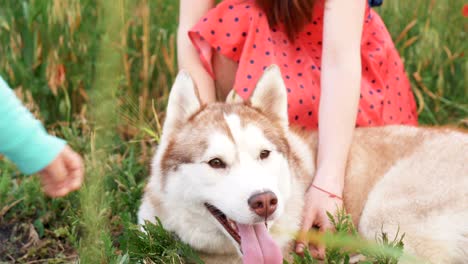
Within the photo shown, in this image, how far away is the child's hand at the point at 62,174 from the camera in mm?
1292

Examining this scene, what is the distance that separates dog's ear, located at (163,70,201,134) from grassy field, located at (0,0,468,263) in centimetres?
46

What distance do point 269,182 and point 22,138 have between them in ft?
3.57

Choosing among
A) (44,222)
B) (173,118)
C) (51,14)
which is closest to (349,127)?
(173,118)

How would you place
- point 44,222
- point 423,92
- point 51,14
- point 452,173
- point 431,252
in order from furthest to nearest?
1. point 423,92
2. point 51,14
3. point 44,222
4. point 452,173
5. point 431,252

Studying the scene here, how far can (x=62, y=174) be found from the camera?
1.31 m

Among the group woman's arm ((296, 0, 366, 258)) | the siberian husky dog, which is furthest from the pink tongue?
woman's arm ((296, 0, 366, 258))

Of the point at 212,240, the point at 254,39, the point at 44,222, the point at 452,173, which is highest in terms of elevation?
the point at 254,39

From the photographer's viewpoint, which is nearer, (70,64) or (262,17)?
(262,17)

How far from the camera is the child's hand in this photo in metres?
1.29

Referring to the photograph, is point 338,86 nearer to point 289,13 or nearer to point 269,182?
point 289,13

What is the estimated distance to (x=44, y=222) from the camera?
2.93 meters

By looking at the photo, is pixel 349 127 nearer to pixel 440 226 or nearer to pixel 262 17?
pixel 440 226

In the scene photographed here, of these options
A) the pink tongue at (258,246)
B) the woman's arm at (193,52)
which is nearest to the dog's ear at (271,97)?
the pink tongue at (258,246)

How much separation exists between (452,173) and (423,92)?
159cm
